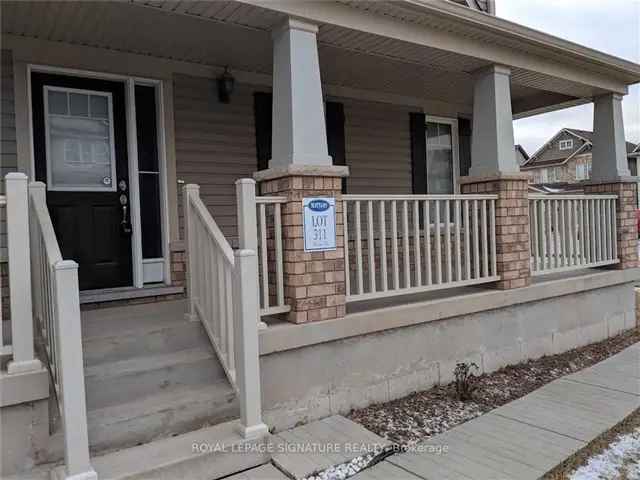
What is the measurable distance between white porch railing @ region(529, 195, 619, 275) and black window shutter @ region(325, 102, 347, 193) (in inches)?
79.5

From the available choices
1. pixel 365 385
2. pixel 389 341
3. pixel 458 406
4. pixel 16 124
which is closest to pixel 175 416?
pixel 365 385

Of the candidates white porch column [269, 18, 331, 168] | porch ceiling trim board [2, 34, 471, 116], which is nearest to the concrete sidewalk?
white porch column [269, 18, 331, 168]

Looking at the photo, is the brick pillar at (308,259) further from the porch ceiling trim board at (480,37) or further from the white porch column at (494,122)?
the white porch column at (494,122)

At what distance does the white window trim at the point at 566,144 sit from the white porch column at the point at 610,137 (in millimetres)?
37973

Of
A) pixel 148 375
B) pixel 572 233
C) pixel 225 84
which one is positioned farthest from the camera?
pixel 572 233

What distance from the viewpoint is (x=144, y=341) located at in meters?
3.25

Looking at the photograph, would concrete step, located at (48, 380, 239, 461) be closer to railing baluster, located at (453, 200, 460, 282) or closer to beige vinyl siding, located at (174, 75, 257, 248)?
beige vinyl siding, located at (174, 75, 257, 248)

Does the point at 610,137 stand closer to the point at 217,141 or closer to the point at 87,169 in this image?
the point at 217,141

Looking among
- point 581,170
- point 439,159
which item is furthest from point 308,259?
point 581,170

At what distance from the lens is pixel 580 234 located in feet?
17.8

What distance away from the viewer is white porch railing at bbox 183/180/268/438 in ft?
8.99

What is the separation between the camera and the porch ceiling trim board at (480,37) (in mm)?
3438

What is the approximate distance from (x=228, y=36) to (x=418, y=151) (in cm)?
311

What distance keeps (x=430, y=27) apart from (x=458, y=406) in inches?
113
